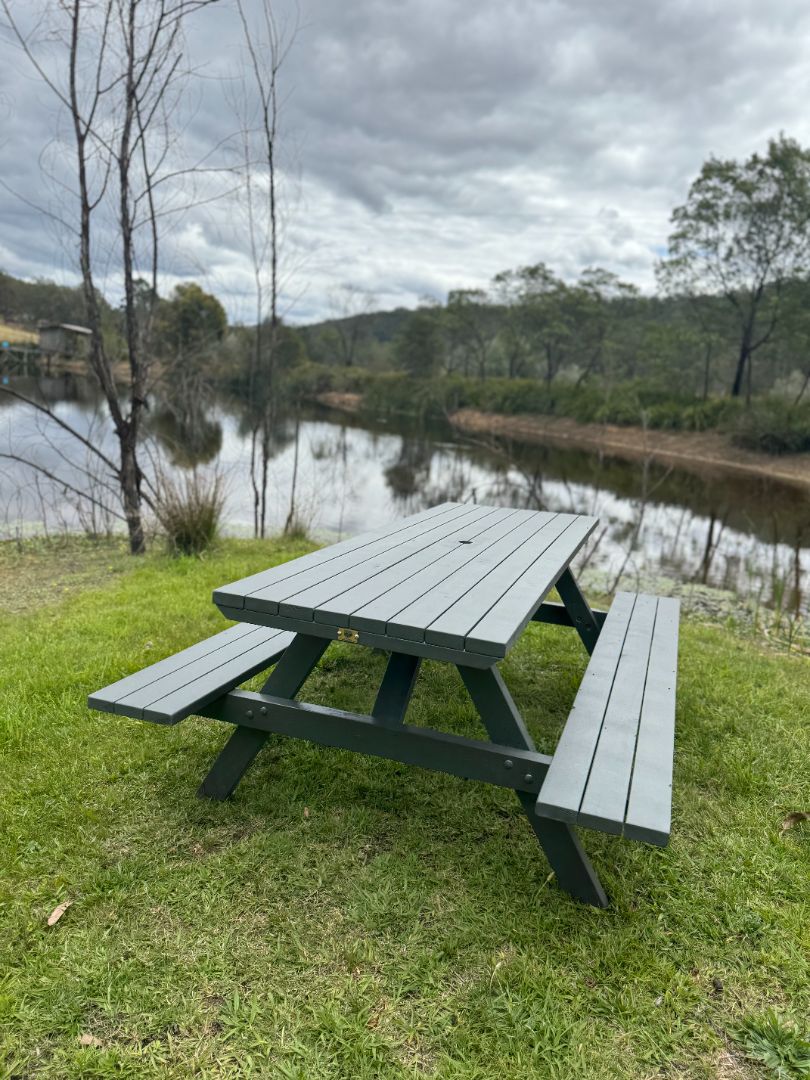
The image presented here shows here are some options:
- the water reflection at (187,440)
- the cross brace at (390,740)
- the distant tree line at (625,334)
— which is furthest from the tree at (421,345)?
the cross brace at (390,740)

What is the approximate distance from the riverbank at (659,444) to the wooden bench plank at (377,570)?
477 inches

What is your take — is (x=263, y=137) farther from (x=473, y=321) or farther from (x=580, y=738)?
(x=473, y=321)

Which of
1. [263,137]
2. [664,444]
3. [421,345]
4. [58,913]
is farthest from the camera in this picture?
[421,345]

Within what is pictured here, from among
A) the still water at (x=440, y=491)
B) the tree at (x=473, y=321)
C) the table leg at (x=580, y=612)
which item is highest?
the tree at (x=473, y=321)

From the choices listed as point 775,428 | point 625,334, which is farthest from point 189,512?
point 625,334

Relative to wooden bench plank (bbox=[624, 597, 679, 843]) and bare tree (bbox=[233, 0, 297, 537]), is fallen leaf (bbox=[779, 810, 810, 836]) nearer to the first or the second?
wooden bench plank (bbox=[624, 597, 679, 843])

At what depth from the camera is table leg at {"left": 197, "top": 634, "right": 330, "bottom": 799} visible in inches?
71.9

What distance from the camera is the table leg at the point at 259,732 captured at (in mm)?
1826

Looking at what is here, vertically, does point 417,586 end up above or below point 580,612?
above

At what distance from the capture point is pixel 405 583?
1.86m

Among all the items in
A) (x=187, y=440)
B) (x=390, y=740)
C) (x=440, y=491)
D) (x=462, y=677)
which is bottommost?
(x=440, y=491)

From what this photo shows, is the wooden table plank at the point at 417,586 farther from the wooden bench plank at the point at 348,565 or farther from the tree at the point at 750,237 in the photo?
the tree at the point at 750,237

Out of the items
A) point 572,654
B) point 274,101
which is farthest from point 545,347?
point 572,654

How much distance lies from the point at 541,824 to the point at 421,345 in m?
38.8
